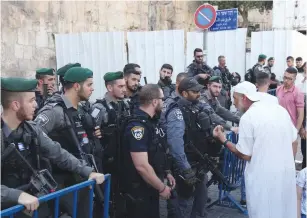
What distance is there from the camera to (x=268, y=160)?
122 inches

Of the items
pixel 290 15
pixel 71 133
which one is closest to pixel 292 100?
pixel 71 133

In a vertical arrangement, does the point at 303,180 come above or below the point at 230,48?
below

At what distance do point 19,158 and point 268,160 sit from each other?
1.98 m

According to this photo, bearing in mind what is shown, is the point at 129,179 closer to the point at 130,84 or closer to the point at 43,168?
the point at 43,168

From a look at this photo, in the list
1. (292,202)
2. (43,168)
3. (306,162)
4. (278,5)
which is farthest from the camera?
(278,5)

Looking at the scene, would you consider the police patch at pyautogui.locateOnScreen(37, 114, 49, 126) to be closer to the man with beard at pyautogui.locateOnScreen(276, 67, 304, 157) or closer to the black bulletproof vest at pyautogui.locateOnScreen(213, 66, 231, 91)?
the man with beard at pyautogui.locateOnScreen(276, 67, 304, 157)

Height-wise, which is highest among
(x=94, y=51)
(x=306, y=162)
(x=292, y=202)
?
(x=94, y=51)

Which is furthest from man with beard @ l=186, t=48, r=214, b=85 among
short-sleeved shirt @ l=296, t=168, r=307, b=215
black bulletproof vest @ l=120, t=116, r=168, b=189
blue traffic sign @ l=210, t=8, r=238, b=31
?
short-sleeved shirt @ l=296, t=168, r=307, b=215

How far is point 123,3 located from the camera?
1134 centimetres

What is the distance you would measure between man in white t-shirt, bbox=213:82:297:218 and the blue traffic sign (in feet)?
16.0

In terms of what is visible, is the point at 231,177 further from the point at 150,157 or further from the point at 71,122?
the point at 71,122

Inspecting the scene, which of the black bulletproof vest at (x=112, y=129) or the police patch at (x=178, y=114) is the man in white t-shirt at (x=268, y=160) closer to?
the police patch at (x=178, y=114)

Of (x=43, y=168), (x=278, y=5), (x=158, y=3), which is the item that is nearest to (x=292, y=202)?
(x=43, y=168)

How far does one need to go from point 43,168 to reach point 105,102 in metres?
1.41
